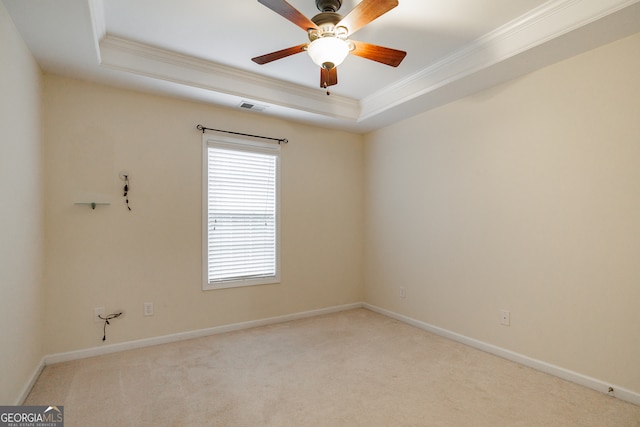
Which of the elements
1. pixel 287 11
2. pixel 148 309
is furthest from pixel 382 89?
pixel 148 309

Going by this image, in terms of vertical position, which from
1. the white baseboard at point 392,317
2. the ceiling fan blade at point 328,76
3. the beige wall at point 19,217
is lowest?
the white baseboard at point 392,317

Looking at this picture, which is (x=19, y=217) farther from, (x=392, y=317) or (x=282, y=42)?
(x=392, y=317)

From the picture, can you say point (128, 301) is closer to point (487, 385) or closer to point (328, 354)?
point (328, 354)

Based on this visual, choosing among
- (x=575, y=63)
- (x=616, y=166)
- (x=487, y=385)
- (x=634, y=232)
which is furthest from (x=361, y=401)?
(x=575, y=63)

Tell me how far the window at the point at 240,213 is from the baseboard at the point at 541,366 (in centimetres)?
196

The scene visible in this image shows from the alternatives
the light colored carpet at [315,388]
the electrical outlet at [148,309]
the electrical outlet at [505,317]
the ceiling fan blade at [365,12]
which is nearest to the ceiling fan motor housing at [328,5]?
the ceiling fan blade at [365,12]

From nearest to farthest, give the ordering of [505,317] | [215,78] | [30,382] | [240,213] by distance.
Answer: [30,382]
[505,317]
[215,78]
[240,213]

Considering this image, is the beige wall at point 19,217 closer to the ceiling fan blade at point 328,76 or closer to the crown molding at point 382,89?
the crown molding at point 382,89

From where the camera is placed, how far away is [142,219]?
10.6ft

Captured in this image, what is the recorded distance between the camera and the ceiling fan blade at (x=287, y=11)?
70.5 inches

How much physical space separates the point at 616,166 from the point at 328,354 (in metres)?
2.73

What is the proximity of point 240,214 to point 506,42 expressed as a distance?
304 cm

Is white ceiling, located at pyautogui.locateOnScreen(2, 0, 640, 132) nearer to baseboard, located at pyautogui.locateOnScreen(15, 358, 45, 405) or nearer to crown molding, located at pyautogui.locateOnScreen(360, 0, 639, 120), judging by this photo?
crown molding, located at pyautogui.locateOnScreen(360, 0, 639, 120)

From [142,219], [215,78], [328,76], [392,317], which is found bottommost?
[392,317]
